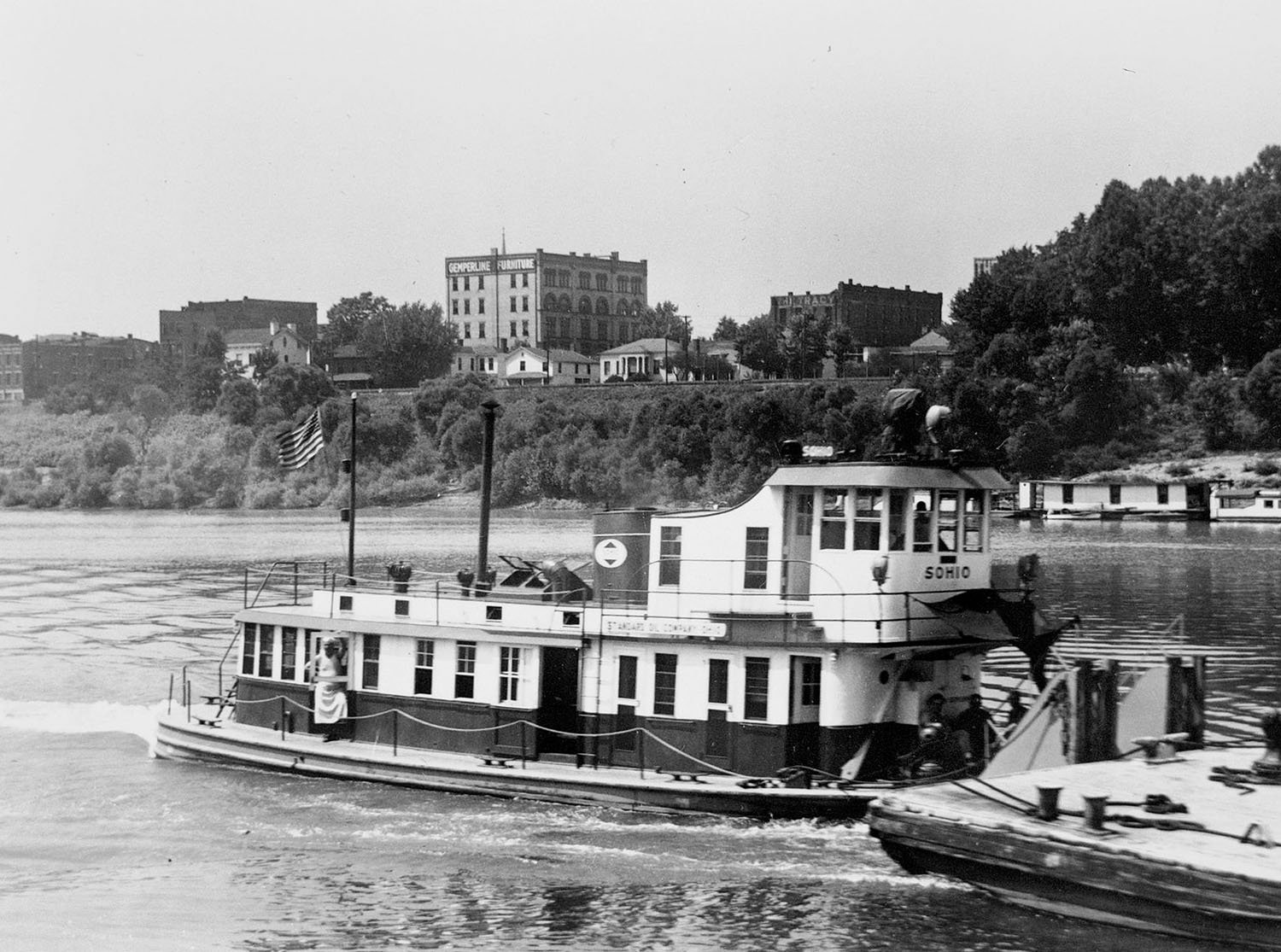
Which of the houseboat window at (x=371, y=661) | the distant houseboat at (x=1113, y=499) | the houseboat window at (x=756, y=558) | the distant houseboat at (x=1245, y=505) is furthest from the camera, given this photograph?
the distant houseboat at (x=1113, y=499)

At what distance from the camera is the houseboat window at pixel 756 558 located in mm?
27734

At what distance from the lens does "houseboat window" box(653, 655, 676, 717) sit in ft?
91.6

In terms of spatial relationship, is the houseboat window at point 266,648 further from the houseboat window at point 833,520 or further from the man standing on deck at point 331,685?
the houseboat window at point 833,520

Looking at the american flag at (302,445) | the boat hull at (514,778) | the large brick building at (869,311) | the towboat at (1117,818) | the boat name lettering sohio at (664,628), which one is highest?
the large brick building at (869,311)

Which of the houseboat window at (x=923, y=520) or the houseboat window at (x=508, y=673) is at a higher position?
the houseboat window at (x=923, y=520)

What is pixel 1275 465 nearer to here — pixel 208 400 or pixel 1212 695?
pixel 1212 695

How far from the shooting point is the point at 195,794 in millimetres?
31578

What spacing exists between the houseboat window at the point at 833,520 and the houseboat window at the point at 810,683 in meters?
2.03

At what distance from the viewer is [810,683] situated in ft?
88.3

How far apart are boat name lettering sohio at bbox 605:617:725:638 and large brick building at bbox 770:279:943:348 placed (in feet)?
506

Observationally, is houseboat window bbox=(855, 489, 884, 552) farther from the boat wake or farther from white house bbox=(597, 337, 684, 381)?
white house bbox=(597, 337, 684, 381)

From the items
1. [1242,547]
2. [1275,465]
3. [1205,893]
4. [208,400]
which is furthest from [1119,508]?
[208,400]

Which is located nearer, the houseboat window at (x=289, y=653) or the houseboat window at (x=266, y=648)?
the houseboat window at (x=289, y=653)

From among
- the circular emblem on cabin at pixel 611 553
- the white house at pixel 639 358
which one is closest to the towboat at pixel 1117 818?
the circular emblem on cabin at pixel 611 553
